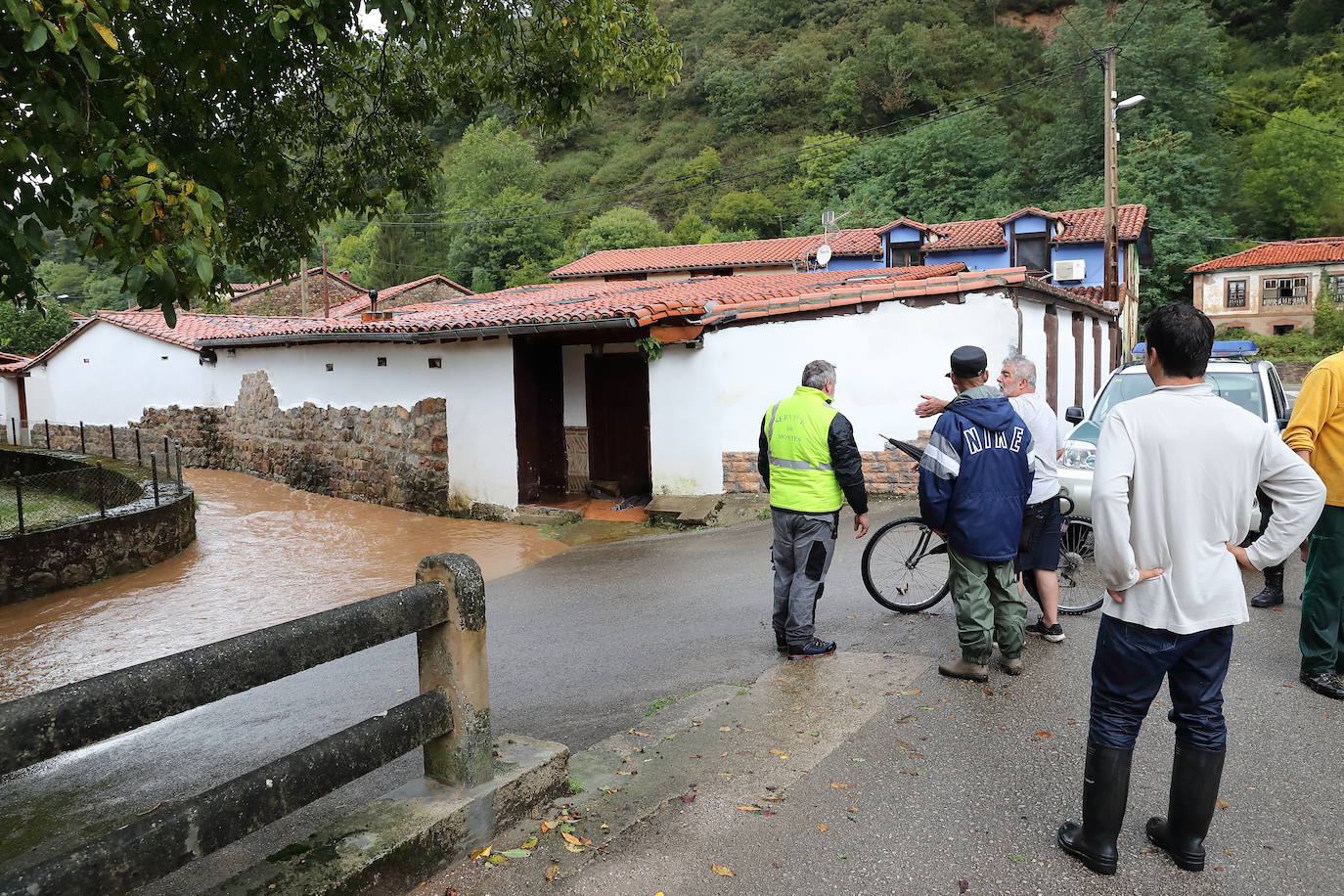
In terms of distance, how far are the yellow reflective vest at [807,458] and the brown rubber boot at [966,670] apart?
1.09 m

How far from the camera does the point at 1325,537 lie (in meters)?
4.54

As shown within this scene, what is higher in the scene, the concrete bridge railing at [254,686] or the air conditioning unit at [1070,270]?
the air conditioning unit at [1070,270]

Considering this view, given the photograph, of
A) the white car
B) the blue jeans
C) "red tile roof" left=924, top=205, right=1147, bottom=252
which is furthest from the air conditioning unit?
the blue jeans

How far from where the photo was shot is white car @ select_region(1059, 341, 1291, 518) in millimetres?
7883

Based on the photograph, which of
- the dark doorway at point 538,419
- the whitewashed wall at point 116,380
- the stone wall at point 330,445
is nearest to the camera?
the dark doorway at point 538,419

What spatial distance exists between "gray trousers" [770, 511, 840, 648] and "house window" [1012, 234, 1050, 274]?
96.7 ft

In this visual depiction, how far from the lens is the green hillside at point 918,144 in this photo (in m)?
44.8

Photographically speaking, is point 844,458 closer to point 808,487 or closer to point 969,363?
point 808,487

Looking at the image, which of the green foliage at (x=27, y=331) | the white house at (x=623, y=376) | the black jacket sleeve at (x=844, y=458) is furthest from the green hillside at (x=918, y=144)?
the black jacket sleeve at (x=844, y=458)

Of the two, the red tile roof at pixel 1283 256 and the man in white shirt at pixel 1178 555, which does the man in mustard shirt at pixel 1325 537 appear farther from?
the red tile roof at pixel 1283 256

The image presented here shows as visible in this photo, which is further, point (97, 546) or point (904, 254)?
point (904, 254)

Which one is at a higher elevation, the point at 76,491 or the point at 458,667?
the point at 458,667

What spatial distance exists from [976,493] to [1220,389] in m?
5.35

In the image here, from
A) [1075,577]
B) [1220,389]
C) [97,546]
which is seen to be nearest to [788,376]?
[1220,389]
